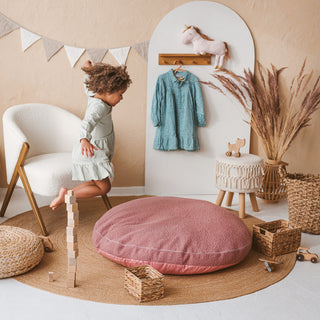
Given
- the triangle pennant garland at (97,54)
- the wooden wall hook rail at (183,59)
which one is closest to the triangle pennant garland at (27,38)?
the triangle pennant garland at (97,54)

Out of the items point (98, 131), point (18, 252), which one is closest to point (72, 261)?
point (18, 252)

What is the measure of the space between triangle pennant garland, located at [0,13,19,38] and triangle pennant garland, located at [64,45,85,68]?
42 cm

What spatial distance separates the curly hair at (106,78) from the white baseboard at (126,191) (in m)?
1.25

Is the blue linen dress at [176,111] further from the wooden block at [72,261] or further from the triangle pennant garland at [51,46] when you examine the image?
the wooden block at [72,261]

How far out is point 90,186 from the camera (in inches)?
113

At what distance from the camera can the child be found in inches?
109

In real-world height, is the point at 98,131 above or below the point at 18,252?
above

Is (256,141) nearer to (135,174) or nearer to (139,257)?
(135,174)

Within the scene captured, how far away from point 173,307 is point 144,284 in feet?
0.57

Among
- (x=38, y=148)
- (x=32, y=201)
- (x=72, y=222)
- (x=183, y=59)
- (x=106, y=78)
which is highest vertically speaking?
(x=183, y=59)

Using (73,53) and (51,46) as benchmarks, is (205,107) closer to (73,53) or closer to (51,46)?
(73,53)

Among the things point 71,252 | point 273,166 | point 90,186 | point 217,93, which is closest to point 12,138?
point 90,186

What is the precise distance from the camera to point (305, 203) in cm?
297

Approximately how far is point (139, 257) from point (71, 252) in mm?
392
